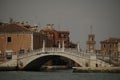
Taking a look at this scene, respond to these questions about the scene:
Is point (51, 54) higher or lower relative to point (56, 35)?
lower

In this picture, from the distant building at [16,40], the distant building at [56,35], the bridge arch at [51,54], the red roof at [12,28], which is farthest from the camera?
the distant building at [56,35]

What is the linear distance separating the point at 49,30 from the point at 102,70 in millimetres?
29429

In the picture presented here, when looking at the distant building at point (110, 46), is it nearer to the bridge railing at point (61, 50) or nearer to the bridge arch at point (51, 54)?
the bridge arch at point (51, 54)

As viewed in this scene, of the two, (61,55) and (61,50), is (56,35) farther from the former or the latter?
(61,50)

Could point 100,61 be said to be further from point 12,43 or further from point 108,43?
point 108,43

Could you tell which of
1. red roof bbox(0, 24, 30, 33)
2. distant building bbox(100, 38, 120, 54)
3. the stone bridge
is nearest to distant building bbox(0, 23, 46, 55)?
red roof bbox(0, 24, 30, 33)

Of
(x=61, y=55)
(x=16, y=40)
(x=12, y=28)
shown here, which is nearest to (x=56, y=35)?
(x=12, y=28)

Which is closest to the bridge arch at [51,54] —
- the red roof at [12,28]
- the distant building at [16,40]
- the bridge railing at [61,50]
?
the bridge railing at [61,50]

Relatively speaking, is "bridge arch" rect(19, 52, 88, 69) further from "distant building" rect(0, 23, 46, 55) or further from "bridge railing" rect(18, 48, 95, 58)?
"distant building" rect(0, 23, 46, 55)

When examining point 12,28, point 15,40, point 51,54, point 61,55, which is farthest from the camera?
point 12,28

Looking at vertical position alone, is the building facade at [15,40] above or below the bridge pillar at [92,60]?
above

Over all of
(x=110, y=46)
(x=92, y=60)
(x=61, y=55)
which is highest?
(x=110, y=46)

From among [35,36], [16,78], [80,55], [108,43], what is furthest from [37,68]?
[108,43]

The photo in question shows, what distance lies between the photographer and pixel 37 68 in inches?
2440
